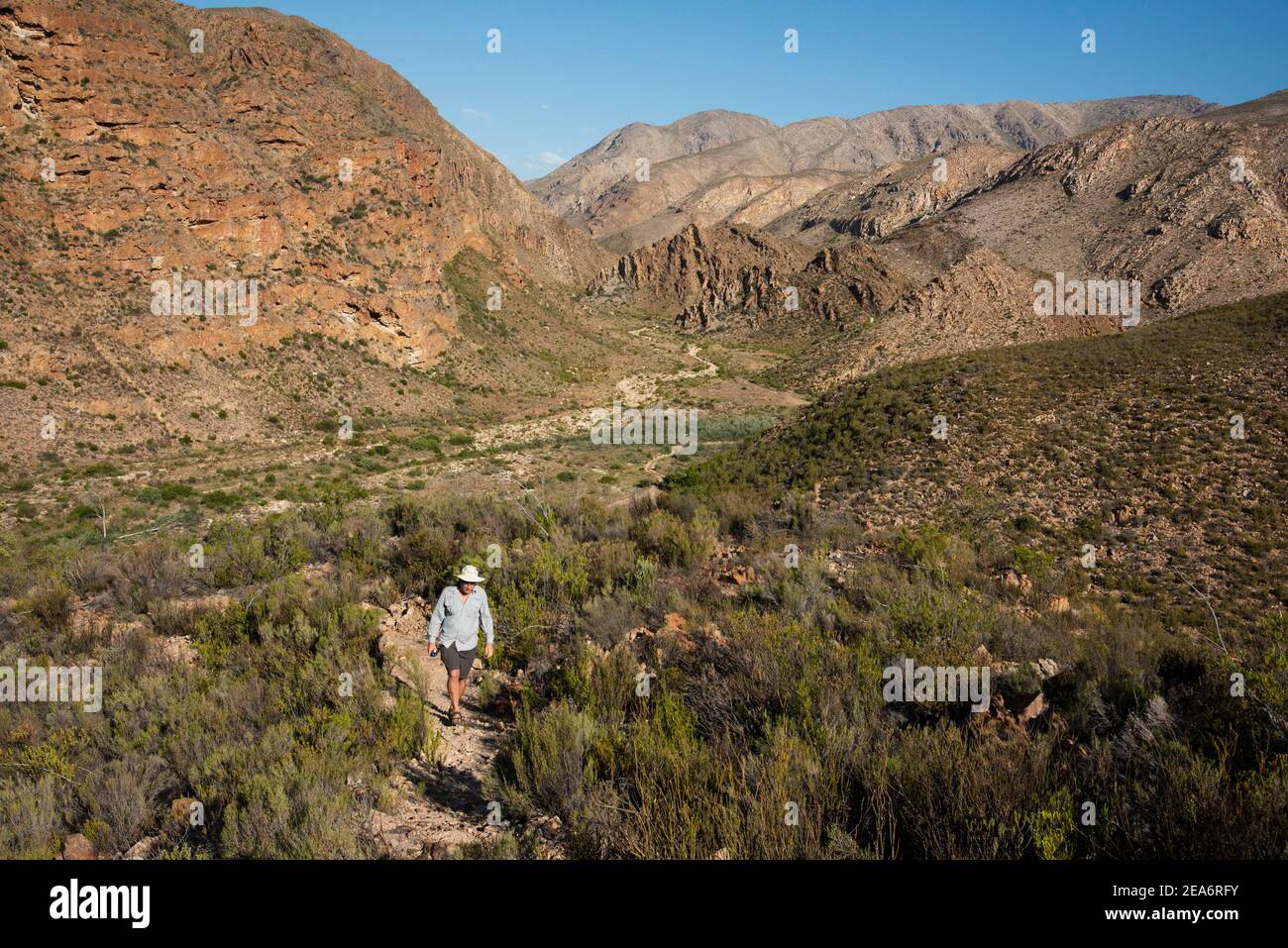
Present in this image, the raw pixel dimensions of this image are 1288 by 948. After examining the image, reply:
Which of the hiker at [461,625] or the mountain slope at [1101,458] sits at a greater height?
the mountain slope at [1101,458]

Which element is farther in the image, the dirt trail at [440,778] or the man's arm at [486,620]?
the man's arm at [486,620]

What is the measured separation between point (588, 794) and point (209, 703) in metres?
3.36

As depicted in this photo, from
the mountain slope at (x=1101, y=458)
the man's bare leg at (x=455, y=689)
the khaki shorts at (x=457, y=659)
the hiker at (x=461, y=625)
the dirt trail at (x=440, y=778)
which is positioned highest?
the mountain slope at (x=1101, y=458)

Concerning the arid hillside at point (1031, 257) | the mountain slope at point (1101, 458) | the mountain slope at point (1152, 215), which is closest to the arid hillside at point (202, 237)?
the mountain slope at point (1101, 458)

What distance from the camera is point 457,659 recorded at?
5535 millimetres

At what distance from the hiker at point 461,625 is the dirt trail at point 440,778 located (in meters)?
0.20

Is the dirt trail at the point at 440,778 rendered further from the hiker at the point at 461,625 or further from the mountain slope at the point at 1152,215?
the mountain slope at the point at 1152,215

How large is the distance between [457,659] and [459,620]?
33 centimetres

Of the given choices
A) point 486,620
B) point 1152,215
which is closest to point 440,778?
point 486,620

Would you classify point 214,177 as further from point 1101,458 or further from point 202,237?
point 1101,458

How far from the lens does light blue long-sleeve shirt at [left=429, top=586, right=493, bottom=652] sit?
5.63 m

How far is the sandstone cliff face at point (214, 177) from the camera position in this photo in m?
28.0

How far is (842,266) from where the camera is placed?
56.5m
